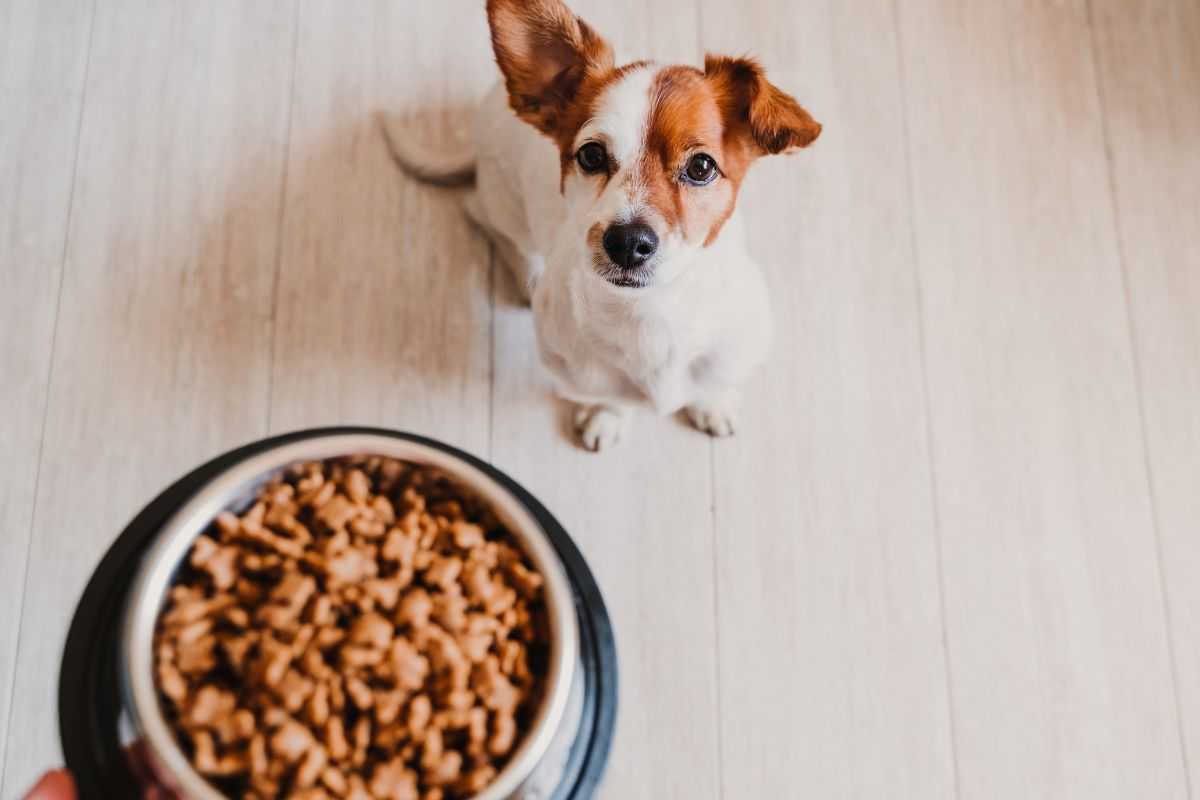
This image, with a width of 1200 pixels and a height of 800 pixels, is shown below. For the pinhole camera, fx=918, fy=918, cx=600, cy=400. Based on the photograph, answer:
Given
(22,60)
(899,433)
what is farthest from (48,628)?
(899,433)

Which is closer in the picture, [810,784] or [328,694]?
[328,694]

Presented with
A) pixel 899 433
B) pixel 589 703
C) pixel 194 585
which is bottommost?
pixel 589 703

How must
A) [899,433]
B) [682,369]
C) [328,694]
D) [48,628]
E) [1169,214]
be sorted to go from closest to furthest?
[328,694] < [682,369] < [48,628] < [899,433] < [1169,214]

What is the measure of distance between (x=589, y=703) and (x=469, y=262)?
102 cm

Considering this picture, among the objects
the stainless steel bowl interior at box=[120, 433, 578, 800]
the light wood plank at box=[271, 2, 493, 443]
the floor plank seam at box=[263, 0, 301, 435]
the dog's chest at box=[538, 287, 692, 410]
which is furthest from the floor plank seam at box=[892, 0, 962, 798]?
the floor plank seam at box=[263, 0, 301, 435]

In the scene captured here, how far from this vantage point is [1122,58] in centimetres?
187

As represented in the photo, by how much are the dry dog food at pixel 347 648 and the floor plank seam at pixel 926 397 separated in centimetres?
103

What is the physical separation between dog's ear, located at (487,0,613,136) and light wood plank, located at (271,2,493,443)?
1.78ft

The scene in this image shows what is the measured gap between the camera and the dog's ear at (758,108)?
109 centimetres

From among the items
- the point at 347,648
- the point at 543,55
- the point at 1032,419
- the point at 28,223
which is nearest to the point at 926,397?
the point at 1032,419

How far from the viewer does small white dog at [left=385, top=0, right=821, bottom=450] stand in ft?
3.63

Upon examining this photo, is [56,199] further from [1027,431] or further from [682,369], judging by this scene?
[1027,431]

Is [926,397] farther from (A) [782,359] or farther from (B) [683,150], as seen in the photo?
(B) [683,150]

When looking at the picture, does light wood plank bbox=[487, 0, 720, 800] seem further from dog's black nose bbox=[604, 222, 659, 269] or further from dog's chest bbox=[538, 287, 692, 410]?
dog's black nose bbox=[604, 222, 659, 269]
